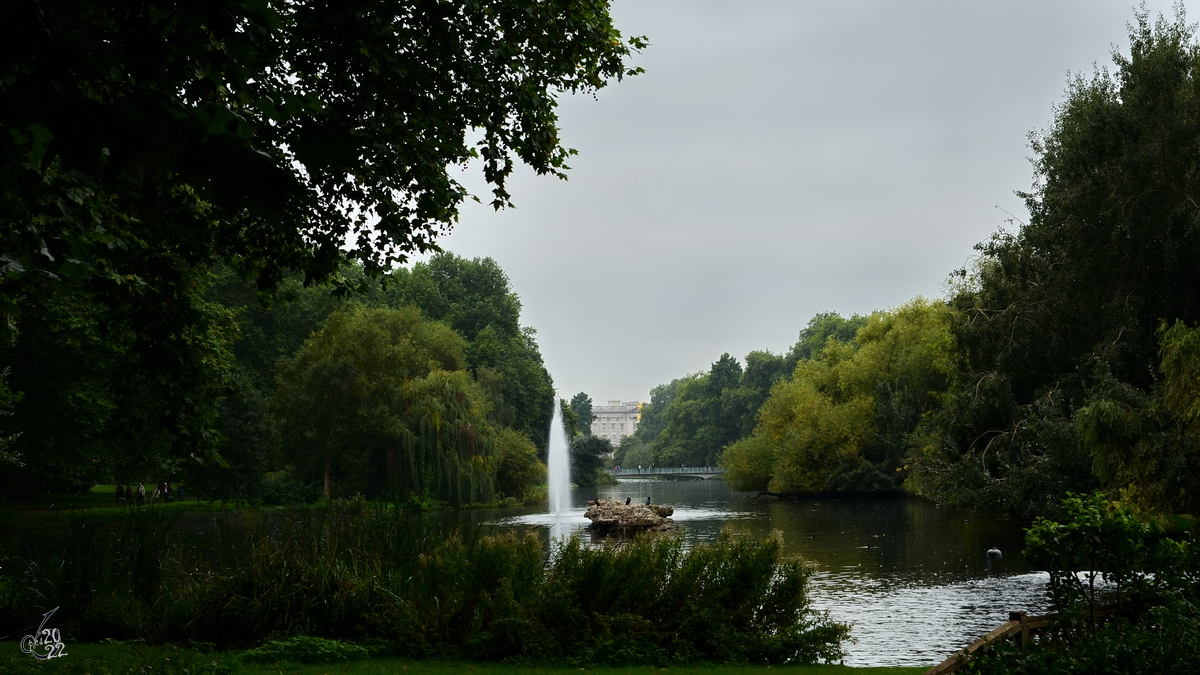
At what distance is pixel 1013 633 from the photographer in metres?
7.05

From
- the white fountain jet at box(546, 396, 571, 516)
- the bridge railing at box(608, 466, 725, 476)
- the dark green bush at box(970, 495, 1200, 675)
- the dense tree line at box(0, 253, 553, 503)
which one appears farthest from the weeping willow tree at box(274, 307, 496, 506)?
the bridge railing at box(608, 466, 725, 476)

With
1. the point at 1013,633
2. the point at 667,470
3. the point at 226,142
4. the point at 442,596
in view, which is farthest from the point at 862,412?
the point at 667,470

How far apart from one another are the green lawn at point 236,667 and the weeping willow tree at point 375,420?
28.6m

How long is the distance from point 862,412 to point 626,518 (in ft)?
69.7

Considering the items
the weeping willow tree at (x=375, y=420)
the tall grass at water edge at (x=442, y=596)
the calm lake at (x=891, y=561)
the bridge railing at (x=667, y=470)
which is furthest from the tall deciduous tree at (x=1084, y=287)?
the bridge railing at (x=667, y=470)

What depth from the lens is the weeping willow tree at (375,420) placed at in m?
39.1

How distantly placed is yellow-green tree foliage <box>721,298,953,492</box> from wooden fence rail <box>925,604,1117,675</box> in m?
37.9

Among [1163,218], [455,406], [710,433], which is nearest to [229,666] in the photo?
[1163,218]

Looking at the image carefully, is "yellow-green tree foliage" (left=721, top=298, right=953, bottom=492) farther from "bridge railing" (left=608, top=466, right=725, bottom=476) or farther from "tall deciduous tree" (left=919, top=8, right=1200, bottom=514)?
"bridge railing" (left=608, top=466, right=725, bottom=476)

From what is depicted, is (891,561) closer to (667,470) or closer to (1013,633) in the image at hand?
(1013,633)

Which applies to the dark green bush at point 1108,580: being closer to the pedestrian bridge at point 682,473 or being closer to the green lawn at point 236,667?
the green lawn at point 236,667

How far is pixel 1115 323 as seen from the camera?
2400 centimetres

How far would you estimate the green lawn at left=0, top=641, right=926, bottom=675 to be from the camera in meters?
8.02

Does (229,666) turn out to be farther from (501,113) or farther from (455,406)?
(455,406)
